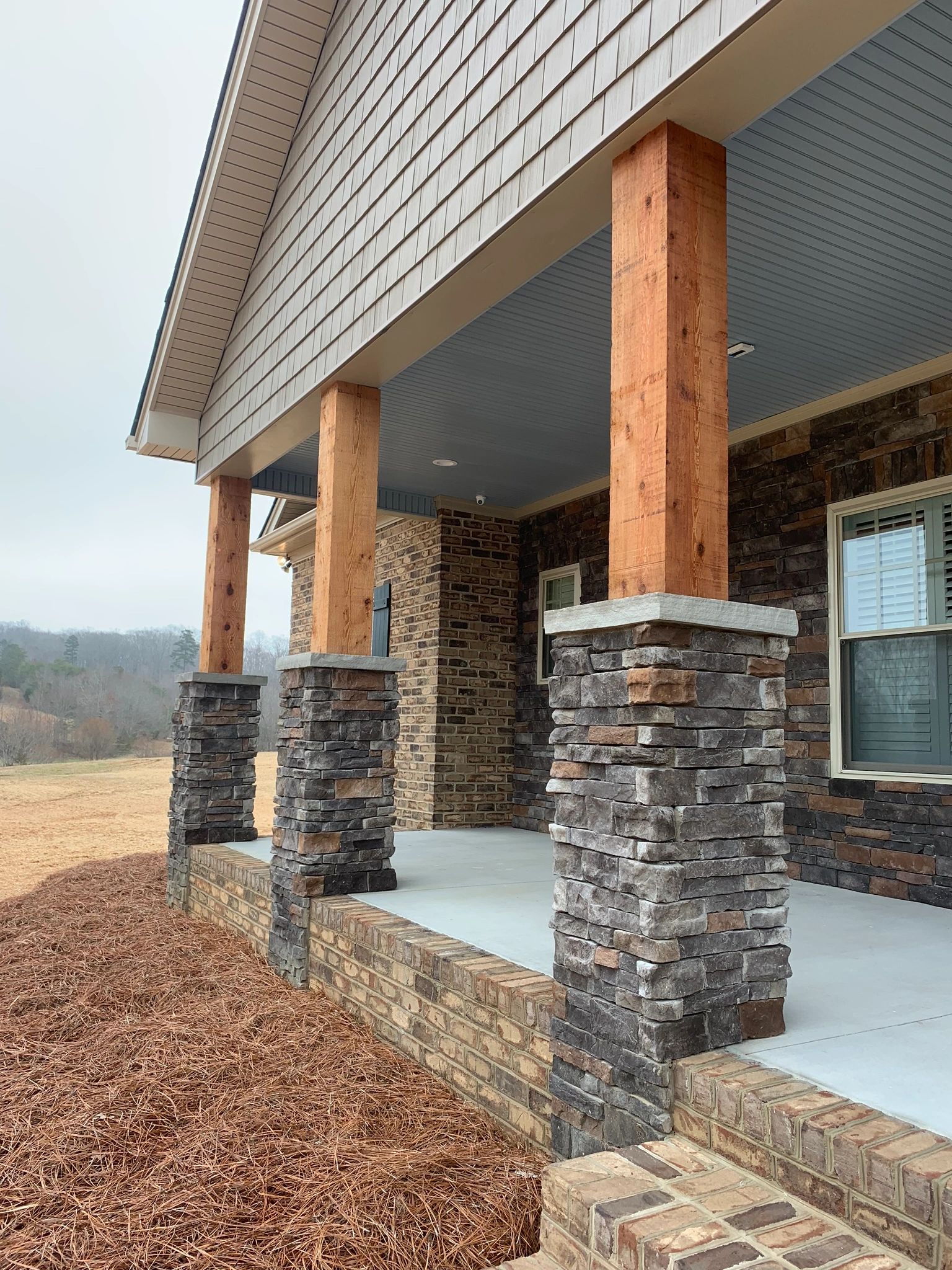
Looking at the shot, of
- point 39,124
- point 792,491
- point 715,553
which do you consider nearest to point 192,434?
point 792,491

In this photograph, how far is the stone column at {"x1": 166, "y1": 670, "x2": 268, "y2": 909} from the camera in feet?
22.5

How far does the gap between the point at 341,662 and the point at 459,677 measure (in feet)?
12.1

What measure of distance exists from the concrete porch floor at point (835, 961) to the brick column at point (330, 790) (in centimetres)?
28

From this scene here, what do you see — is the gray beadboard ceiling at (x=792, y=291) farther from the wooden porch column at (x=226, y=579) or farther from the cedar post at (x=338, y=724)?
the cedar post at (x=338, y=724)

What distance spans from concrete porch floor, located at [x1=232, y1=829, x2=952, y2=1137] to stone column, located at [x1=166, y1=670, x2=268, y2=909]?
586 millimetres

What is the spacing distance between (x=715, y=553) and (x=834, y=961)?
1753 millimetres

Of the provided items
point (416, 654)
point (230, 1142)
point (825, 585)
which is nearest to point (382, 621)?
point (416, 654)

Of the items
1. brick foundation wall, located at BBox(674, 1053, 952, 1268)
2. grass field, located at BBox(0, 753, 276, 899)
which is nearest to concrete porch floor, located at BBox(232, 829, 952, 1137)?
brick foundation wall, located at BBox(674, 1053, 952, 1268)

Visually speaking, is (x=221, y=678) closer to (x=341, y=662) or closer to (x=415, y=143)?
(x=341, y=662)

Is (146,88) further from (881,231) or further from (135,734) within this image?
(881,231)

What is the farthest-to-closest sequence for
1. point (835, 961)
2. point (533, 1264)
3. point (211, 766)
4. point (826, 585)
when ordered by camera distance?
point (211, 766) < point (826, 585) < point (835, 961) < point (533, 1264)

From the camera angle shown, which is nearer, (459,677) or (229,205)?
(229,205)

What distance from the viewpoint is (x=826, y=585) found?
17.8ft

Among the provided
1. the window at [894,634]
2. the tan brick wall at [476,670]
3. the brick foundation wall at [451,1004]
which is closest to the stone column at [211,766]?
the tan brick wall at [476,670]
